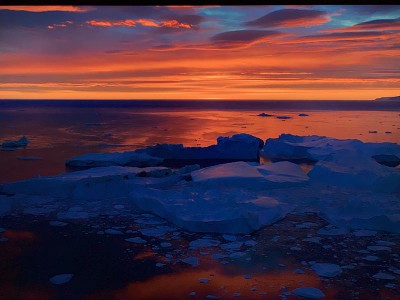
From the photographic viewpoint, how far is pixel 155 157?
9602 mm

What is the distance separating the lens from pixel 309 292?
3045 millimetres

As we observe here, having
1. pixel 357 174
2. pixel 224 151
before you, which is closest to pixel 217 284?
pixel 357 174

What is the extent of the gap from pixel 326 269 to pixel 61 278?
7.43ft

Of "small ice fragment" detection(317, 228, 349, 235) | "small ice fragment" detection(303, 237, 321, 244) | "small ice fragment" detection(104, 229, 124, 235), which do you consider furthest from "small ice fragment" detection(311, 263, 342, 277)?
"small ice fragment" detection(104, 229, 124, 235)

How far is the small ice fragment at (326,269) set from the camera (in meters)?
3.35

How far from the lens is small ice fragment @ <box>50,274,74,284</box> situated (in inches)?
128

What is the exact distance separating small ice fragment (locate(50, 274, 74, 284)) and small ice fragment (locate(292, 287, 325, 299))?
1851 mm

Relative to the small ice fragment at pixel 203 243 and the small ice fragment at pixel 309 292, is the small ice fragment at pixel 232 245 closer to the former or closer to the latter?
the small ice fragment at pixel 203 243

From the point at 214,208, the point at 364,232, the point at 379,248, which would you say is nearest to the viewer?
the point at 379,248

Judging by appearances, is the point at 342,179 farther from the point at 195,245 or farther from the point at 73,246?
the point at 73,246

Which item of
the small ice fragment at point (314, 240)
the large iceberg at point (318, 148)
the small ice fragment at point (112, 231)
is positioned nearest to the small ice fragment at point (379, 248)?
the small ice fragment at point (314, 240)

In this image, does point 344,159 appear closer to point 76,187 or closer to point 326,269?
point 326,269

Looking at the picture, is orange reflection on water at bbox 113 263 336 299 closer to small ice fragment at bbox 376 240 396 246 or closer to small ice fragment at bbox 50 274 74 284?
small ice fragment at bbox 50 274 74 284

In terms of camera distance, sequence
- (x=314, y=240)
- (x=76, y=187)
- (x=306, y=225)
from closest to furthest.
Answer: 1. (x=314, y=240)
2. (x=306, y=225)
3. (x=76, y=187)
